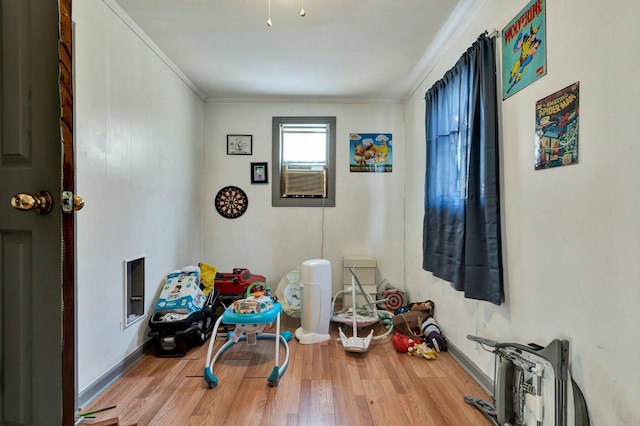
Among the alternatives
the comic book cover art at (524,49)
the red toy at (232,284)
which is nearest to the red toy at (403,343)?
the red toy at (232,284)

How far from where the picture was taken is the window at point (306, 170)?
3867 mm

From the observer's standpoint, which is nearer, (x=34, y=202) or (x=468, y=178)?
(x=34, y=202)

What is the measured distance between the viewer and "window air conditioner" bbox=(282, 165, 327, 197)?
3.88 m

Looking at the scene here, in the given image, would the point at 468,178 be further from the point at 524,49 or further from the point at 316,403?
the point at 316,403

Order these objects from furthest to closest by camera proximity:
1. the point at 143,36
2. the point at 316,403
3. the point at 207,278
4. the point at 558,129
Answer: the point at 207,278, the point at 143,36, the point at 316,403, the point at 558,129

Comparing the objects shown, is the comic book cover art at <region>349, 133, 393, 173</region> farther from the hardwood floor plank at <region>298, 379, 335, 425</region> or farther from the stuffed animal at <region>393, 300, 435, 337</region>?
the hardwood floor plank at <region>298, 379, 335, 425</region>

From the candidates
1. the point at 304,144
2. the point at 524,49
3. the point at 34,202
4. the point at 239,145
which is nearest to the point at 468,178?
the point at 524,49

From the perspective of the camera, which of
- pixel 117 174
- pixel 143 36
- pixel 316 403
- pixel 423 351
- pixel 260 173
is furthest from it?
pixel 260 173

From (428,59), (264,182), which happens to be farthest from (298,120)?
(428,59)

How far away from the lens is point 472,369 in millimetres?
2168

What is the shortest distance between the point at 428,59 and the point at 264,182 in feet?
7.48

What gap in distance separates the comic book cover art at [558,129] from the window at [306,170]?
8.36 ft

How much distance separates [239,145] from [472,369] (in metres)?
3.39

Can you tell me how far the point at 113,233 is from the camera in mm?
2072
